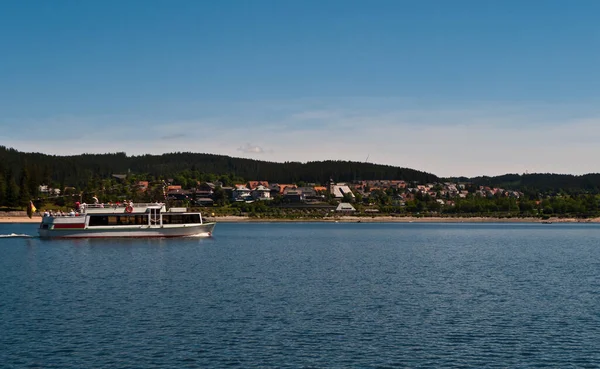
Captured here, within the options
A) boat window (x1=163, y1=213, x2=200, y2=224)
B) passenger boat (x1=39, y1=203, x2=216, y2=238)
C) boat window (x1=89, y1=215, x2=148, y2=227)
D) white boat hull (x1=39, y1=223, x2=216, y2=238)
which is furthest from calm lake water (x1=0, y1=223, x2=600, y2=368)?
boat window (x1=163, y1=213, x2=200, y2=224)

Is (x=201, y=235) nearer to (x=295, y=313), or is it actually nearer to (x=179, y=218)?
(x=179, y=218)

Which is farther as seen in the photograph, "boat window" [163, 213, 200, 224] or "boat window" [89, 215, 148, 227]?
"boat window" [163, 213, 200, 224]

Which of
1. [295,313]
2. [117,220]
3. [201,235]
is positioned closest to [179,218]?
[201,235]

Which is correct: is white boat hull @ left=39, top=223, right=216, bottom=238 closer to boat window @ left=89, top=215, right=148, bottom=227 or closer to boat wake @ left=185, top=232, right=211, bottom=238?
boat window @ left=89, top=215, right=148, bottom=227

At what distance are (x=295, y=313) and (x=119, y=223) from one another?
235 ft

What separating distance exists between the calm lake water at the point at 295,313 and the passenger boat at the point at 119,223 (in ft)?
106

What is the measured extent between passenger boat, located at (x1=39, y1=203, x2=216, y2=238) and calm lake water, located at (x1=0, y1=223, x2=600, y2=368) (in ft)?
106

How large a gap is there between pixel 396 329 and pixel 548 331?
24.1ft

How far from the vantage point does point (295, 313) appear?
39.6 meters

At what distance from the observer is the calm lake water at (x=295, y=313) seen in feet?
98.7

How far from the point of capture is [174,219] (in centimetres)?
10850

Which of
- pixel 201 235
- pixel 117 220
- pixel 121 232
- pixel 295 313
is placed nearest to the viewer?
pixel 295 313

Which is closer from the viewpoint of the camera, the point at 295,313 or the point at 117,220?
the point at 295,313

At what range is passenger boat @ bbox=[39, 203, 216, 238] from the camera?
10481 cm
